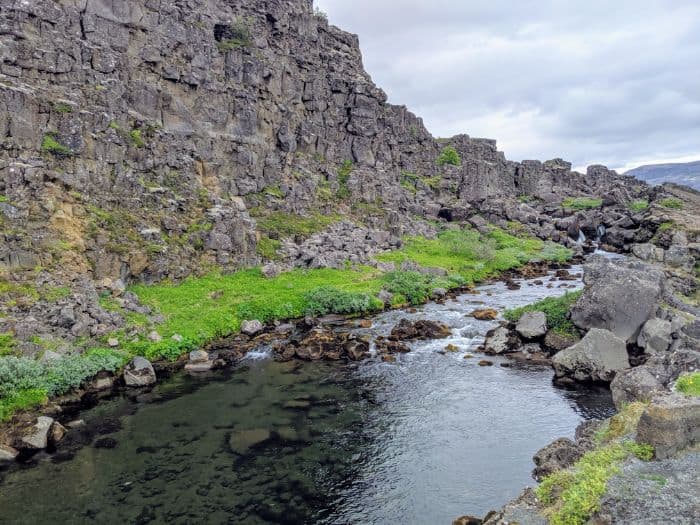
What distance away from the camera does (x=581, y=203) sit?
406 feet

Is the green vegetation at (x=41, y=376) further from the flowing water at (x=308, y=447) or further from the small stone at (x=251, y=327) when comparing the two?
the small stone at (x=251, y=327)

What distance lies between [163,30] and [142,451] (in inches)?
2196

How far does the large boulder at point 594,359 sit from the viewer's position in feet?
105

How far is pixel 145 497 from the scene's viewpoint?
2131 centimetres

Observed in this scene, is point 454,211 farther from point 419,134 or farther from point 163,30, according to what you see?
point 163,30

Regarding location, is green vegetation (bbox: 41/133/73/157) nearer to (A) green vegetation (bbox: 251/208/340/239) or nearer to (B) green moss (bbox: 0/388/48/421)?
(B) green moss (bbox: 0/388/48/421)

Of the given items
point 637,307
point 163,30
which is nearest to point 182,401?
point 637,307

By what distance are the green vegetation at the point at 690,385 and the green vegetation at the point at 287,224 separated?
51.6 m

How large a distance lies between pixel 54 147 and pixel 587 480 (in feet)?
156

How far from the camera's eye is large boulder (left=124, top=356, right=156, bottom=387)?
33.1 m

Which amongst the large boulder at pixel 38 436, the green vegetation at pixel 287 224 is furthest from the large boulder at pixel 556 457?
the green vegetation at pixel 287 224

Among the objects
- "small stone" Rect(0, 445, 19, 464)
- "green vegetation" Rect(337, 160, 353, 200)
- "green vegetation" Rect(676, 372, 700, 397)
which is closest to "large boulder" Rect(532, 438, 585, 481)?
"green vegetation" Rect(676, 372, 700, 397)

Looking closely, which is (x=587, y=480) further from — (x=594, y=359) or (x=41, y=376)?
(x=41, y=376)

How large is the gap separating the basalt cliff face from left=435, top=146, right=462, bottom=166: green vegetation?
10566 mm
